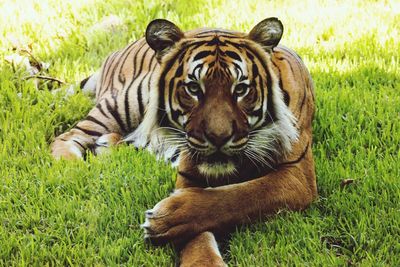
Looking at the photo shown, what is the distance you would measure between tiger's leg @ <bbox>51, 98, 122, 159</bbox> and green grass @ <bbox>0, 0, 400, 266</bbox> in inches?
4.3

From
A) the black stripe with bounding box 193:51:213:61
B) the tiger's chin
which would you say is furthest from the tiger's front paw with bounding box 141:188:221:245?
the black stripe with bounding box 193:51:213:61

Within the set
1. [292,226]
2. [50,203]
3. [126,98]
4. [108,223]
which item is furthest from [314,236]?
[126,98]

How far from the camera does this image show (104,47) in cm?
521

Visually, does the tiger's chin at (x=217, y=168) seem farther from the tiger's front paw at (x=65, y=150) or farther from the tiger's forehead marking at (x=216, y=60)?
the tiger's front paw at (x=65, y=150)

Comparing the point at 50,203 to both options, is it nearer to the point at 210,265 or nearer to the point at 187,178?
the point at 187,178

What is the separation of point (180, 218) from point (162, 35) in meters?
0.83

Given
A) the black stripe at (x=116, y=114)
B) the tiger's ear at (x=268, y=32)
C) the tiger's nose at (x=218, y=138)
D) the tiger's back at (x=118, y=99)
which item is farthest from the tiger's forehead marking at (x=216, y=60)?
the black stripe at (x=116, y=114)

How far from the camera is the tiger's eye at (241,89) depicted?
9.22ft

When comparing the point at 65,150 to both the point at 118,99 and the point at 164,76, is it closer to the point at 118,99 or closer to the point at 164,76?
the point at 118,99

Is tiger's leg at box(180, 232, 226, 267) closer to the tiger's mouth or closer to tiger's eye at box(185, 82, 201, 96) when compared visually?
the tiger's mouth

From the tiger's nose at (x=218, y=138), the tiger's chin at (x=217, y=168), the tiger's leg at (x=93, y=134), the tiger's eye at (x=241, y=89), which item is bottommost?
the tiger's leg at (x=93, y=134)

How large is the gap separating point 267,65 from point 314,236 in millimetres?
777

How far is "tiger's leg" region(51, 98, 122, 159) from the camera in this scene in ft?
12.3

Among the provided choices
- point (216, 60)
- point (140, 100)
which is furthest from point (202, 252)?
point (140, 100)
